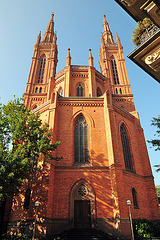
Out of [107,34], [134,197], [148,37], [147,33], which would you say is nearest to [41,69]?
[107,34]

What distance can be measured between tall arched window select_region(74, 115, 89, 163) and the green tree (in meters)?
3.15

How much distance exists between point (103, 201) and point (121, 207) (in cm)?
152

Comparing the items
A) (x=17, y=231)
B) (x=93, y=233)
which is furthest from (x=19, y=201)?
(x=93, y=233)

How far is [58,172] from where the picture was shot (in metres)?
14.8

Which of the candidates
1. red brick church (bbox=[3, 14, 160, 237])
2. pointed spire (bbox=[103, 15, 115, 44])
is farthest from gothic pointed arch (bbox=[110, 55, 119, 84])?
red brick church (bbox=[3, 14, 160, 237])

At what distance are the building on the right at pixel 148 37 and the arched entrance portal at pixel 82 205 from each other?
1069cm

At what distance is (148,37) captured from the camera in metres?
6.85

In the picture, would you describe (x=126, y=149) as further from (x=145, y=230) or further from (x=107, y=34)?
(x=107, y=34)

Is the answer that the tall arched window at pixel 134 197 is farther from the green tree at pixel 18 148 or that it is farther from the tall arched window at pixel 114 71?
the tall arched window at pixel 114 71

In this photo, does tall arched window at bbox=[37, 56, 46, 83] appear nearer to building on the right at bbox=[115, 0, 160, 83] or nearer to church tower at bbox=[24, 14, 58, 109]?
church tower at bbox=[24, 14, 58, 109]

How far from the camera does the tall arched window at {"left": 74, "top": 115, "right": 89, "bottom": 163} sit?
15.9 metres

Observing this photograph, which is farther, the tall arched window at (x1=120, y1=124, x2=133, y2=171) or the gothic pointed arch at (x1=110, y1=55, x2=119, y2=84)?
the gothic pointed arch at (x1=110, y1=55, x2=119, y2=84)

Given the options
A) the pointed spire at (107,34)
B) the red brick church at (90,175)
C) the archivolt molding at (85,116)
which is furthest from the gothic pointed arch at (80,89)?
the pointed spire at (107,34)

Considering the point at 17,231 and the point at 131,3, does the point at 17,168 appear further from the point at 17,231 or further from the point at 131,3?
the point at 131,3
